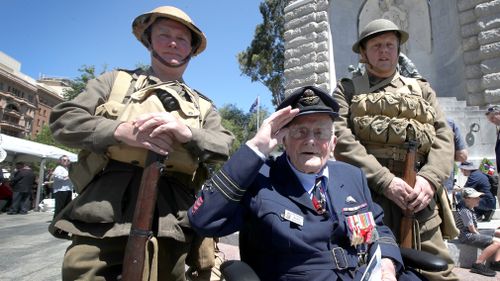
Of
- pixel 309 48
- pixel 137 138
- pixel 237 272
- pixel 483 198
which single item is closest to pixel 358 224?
pixel 237 272

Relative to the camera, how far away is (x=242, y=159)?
177cm

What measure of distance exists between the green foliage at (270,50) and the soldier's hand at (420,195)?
951 inches

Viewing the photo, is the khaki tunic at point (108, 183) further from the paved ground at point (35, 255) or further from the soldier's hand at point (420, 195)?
the paved ground at point (35, 255)

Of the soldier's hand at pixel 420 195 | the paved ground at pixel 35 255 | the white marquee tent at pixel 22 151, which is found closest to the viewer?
the soldier's hand at pixel 420 195

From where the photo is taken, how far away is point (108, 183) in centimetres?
171

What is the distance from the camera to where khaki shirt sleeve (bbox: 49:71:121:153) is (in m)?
1.62

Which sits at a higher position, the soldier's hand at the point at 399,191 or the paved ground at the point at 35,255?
the soldier's hand at the point at 399,191

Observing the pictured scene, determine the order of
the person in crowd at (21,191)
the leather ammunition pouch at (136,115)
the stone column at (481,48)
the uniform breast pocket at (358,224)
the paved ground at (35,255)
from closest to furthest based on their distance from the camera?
the leather ammunition pouch at (136,115) < the uniform breast pocket at (358,224) < the paved ground at (35,255) < the stone column at (481,48) < the person in crowd at (21,191)

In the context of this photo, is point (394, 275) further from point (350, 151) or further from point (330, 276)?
point (350, 151)

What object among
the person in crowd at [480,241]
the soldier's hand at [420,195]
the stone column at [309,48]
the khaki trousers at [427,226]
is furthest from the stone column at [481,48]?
the soldier's hand at [420,195]

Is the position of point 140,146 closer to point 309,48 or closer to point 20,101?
point 309,48

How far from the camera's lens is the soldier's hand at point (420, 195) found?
7.14ft

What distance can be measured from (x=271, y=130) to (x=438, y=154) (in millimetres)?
1369

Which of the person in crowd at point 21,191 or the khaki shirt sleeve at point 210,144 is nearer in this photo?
the khaki shirt sleeve at point 210,144
